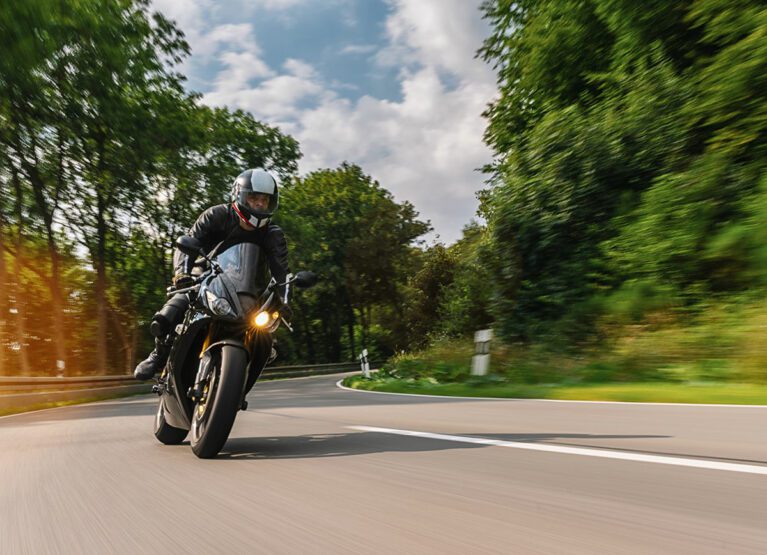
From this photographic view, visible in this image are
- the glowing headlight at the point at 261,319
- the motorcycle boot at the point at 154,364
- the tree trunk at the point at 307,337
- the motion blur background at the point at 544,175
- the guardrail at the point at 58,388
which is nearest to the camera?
the glowing headlight at the point at 261,319

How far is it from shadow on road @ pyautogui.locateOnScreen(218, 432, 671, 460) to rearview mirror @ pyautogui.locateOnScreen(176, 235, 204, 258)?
1.43 m

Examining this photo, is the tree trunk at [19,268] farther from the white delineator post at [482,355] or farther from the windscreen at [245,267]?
the windscreen at [245,267]

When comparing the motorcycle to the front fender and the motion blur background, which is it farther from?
the motion blur background

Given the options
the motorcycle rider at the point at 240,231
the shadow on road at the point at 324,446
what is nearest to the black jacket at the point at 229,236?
the motorcycle rider at the point at 240,231

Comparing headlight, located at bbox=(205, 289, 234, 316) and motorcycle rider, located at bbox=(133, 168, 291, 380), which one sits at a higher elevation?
motorcycle rider, located at bbox=(133, 168, 291, 380)

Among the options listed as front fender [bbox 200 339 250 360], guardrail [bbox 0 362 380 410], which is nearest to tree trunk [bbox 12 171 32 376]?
guardrail [bbox 0 362 380 410]

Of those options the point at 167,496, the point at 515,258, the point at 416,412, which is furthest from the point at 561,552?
the point at 515,258

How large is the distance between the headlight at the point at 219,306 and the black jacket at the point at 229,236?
1.58ft

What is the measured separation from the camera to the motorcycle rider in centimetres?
474

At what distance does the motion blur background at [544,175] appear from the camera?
11.9 meters

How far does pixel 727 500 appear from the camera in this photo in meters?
2.66

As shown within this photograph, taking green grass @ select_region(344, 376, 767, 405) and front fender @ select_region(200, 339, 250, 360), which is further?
green grass @ select_region(344, 376, 767, 405)

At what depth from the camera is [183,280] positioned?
475cm

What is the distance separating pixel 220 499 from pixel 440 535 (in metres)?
1.32
